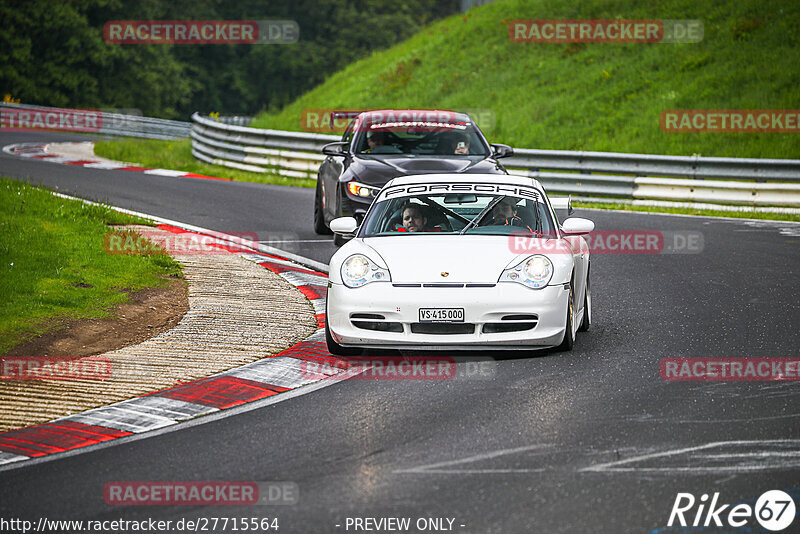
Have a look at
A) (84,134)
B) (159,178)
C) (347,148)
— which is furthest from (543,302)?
(84,134)

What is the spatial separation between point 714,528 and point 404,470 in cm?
164

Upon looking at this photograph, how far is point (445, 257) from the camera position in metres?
8.58

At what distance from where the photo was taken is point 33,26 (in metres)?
53.2

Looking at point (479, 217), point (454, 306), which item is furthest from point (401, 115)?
point (454, 306)

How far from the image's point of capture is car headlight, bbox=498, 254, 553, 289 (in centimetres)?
843

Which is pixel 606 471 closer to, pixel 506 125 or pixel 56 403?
pixel 56 403

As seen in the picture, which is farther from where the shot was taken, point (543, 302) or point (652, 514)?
point (543, 302)

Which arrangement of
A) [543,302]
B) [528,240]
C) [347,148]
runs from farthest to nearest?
[347,148] < [528,240] < [543,302]

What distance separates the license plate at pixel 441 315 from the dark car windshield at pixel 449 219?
1.23 metres

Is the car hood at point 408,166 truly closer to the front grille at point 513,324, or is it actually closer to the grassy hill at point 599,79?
the front grille at point 513,324

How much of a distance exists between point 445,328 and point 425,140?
289 inches

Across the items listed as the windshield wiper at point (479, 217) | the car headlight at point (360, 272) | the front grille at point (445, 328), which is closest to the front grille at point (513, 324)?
the front grille at point (445, 328)

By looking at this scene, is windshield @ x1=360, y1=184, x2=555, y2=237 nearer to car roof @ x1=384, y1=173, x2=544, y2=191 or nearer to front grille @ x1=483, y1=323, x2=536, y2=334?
car roof @ x1=384, y1=173, x2=544, y2=191

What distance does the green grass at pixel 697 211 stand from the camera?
19.1m
